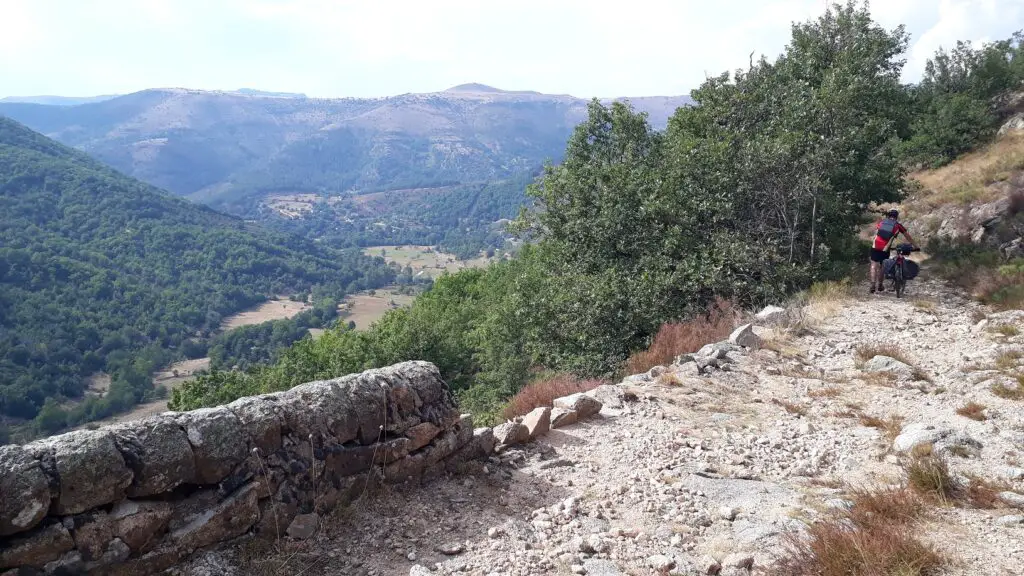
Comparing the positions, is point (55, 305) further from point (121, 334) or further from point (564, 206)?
point (564, 206)

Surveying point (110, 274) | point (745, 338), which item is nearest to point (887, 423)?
point (745, 338)

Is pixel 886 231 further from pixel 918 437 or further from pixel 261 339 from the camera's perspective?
pixel 261 339

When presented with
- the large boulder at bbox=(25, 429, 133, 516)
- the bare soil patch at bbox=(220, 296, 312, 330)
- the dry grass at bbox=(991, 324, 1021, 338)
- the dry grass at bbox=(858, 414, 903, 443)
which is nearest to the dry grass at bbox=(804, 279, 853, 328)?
the dry grass at bbox=(991, 324, 1021, 338)

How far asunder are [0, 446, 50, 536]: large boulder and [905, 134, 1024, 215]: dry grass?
2363 centimetres

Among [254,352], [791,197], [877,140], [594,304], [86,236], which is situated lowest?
[254,352]

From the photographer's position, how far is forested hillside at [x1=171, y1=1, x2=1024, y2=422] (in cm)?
1516

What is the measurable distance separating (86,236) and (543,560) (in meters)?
171

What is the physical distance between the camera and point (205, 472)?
15.8ft

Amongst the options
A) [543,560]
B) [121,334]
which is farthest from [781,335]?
[121,334]

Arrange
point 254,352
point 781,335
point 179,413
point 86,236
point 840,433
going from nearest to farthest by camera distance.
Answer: point 179,413 → point 840,433 → point 781,335 → point 254,352 → point 86,236

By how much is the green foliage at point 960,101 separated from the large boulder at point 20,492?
2934 cm

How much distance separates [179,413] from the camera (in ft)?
16.3

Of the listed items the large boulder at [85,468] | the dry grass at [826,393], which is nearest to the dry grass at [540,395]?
the dry grass at [826,393]

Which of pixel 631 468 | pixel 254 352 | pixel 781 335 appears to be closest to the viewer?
pixel 631 468
